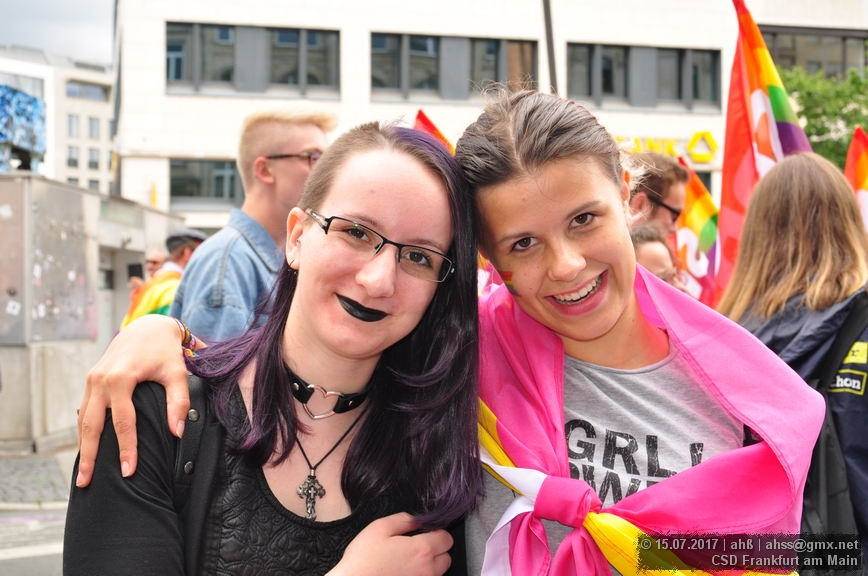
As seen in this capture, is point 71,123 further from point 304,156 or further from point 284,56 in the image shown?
point 304,156

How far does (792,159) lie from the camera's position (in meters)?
3.15

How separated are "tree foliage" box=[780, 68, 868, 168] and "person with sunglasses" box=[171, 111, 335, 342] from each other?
70.7 ft

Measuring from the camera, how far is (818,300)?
9.12 feet

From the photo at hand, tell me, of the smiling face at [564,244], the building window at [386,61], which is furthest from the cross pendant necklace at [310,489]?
the building window at [386,61]

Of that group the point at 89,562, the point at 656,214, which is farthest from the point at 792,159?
the point at 89,562

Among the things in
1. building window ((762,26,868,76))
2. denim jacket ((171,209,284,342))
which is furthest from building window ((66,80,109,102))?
denim jacket ((171,209,284,342))

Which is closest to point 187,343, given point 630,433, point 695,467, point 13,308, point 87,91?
point 630,433

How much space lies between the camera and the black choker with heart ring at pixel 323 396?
6.09 ft

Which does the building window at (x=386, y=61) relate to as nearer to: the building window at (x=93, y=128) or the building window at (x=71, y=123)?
the building window at (x=71, y=123)

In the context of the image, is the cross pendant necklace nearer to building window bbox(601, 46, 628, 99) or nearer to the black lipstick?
the black lipstick

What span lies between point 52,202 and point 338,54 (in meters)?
15.6

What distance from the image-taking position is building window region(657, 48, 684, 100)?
26.0 meters

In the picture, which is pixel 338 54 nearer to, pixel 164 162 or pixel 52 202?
pixel 164 162

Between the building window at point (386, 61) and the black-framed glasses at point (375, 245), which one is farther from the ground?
the building window at point (386, 61)
